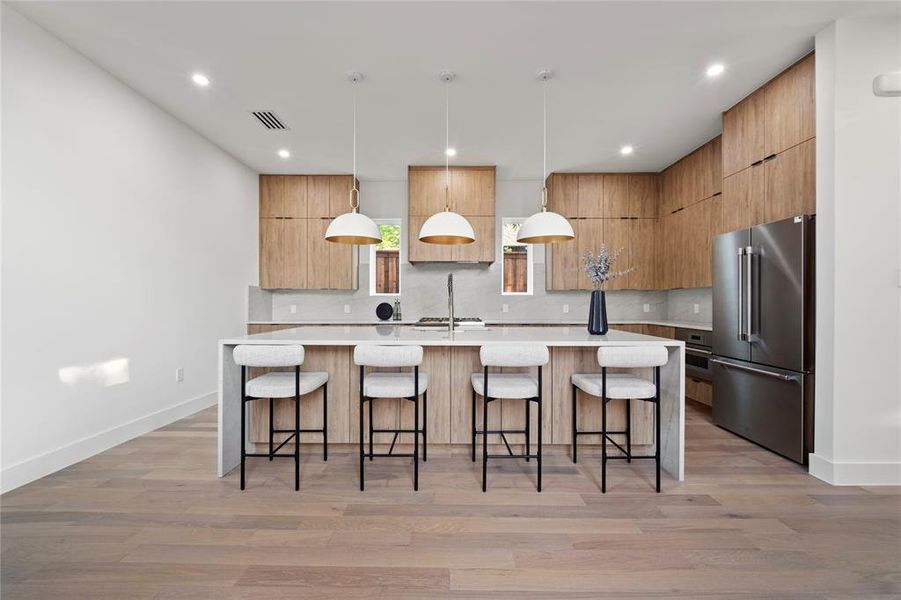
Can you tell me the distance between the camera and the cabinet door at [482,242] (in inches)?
195

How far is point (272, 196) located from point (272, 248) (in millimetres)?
690

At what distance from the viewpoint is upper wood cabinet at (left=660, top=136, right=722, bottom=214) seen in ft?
13.5

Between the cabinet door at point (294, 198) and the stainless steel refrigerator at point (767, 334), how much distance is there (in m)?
4.73

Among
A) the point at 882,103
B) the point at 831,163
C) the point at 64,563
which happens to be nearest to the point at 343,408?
the point at 64,563

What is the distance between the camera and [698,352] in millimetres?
3967

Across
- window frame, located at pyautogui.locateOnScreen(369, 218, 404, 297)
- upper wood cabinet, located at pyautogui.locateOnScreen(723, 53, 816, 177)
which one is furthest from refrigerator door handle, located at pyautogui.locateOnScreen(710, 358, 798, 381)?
window frame, located at pyautogui.locateOnScreen(369, 218, 404, 297)

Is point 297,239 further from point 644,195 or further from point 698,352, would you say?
point 698,352

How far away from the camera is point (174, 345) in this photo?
12.1ft

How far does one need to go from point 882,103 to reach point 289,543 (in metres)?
4.13

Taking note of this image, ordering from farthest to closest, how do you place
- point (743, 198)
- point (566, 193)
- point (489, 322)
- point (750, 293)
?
point (489, 322) < point (566, 193) < point (743, 198) < point (750, 293)

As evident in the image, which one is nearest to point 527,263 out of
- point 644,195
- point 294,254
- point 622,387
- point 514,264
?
point 514,264

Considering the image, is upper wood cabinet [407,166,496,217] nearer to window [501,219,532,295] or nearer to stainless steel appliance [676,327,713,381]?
window [501,219,532,295]

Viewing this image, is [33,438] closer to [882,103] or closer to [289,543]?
[289,543]

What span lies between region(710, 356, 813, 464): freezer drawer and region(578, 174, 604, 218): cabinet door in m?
2.42
